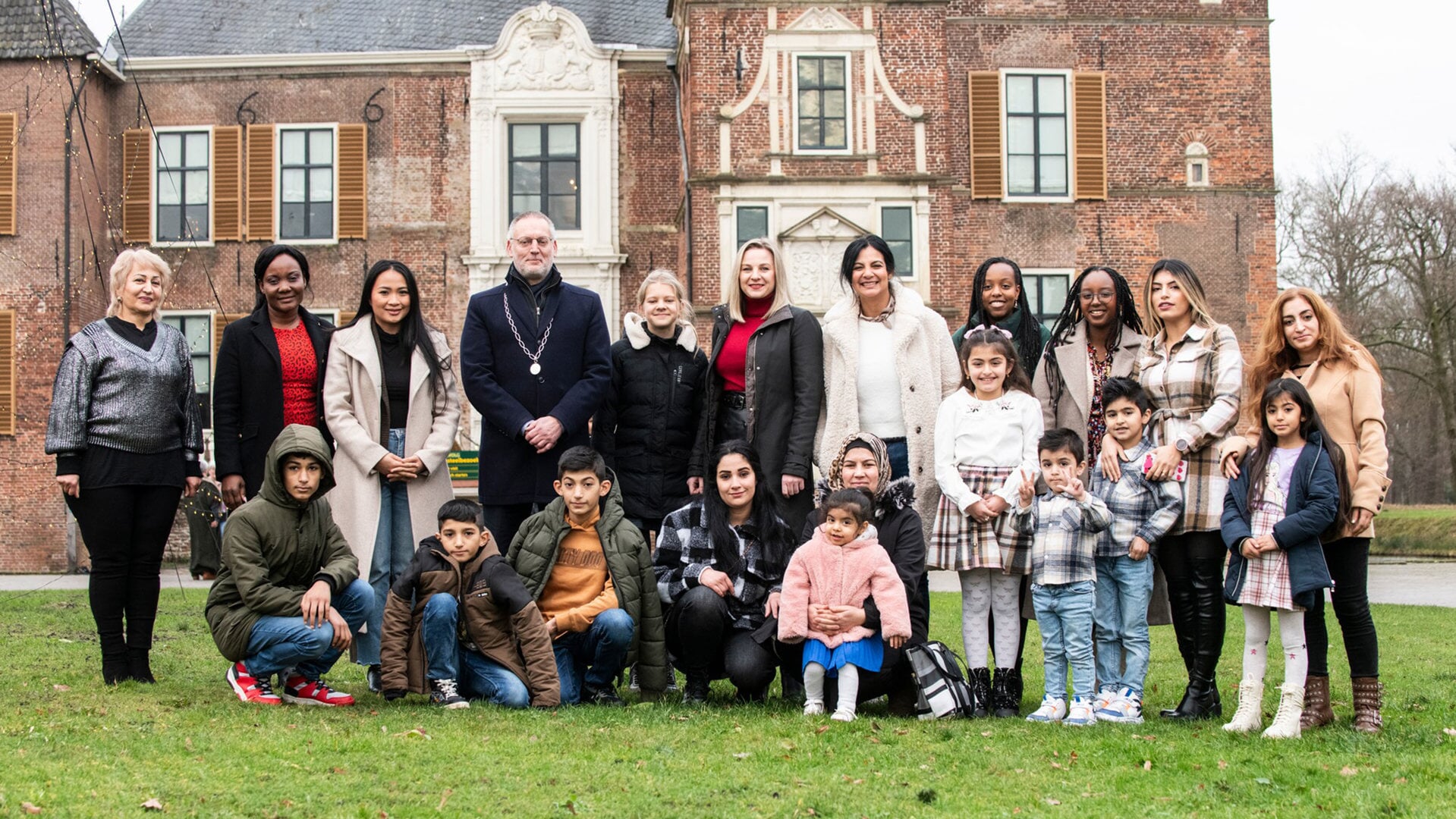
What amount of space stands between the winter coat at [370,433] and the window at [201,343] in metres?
16.2

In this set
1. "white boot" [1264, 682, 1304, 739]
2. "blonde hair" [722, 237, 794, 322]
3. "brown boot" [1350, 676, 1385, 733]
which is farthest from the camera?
"blonde hair" [722, 237, 794, 322]

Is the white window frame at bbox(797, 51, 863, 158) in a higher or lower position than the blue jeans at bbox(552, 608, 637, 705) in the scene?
higher

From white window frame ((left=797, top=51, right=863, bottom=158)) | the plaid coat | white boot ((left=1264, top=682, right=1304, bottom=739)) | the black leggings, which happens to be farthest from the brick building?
white boot ((left=1264, top=682, right=1304, bottom=739))

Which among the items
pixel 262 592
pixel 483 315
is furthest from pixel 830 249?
pixel 262 592

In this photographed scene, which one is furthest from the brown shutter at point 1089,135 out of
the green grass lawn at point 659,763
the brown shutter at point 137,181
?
the green grass lawn at point 659,763

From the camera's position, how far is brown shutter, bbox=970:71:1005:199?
2194 centimetres

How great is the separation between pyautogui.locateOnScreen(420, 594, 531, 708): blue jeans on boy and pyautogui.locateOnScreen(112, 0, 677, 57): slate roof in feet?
58.2

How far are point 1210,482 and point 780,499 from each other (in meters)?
2.00

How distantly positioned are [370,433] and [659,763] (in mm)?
2607

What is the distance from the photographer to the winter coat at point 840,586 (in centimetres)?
595

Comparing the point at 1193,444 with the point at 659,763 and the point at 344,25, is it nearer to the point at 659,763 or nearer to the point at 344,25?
the point at 659,763

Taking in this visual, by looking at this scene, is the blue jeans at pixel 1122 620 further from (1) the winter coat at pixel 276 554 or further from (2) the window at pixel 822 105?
(2) the window at pixel 822 105

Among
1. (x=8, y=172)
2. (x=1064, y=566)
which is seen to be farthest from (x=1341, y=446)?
(x=8, y=172)

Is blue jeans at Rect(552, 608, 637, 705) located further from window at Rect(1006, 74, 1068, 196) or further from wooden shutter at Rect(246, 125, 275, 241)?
wooden shutter at Rect(246, 125, 275, 241)
